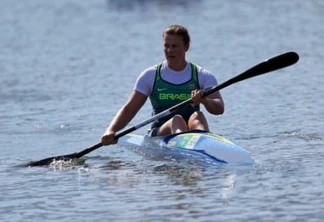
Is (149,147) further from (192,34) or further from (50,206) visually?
(192,34)

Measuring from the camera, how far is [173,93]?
1282 cm

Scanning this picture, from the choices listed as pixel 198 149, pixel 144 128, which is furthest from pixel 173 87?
pixel 144 128

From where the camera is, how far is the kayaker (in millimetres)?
12562

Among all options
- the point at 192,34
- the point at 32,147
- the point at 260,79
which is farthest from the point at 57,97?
the point at 192,34

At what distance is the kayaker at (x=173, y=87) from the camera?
1256 centimetres

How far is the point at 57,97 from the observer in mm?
20109

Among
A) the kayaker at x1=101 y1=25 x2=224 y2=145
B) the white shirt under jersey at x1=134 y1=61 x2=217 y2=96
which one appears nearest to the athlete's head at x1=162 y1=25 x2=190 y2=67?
the kayaker at x1=101 y1=25 x2=224 y2=145

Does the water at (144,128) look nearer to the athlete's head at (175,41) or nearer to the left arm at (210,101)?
the left arm at (210,101)

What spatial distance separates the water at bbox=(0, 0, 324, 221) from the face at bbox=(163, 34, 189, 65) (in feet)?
3.61

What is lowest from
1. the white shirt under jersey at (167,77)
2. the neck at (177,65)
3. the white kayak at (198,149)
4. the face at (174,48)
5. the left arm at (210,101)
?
the white kayak at (198,149)

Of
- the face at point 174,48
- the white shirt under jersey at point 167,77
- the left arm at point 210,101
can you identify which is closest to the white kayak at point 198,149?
the left arm at point 210,101

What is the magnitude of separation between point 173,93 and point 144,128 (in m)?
3.44

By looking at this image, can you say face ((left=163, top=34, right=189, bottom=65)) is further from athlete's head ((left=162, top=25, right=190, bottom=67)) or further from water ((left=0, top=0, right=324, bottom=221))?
water ((left=0, top=0, right=324, bottom=221))

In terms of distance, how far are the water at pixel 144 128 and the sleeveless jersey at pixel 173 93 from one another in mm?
614
